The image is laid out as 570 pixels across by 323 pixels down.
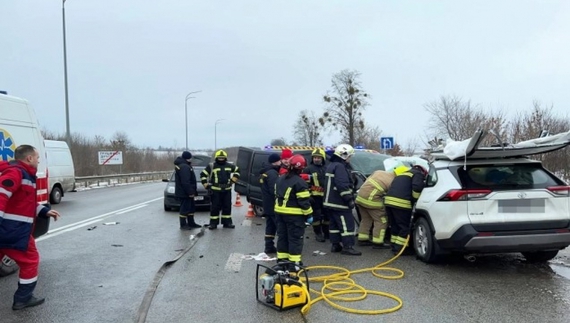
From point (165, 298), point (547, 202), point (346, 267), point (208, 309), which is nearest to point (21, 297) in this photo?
point (165, 298)

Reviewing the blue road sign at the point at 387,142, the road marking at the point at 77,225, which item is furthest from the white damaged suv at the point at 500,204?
the blue road sign at the point at 387,142

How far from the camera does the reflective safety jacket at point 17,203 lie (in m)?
4.48

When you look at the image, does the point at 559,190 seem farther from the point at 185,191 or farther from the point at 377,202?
the point at 185,191

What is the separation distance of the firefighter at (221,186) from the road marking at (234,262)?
9.01 ft

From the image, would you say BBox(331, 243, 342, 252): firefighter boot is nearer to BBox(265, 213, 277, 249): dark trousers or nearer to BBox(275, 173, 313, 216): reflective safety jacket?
BBox(265, 213, 277, 249): dark trousers

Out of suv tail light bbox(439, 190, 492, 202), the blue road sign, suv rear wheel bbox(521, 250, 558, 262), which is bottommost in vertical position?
suv rear wheel bbox(521, 250, 558, 262)

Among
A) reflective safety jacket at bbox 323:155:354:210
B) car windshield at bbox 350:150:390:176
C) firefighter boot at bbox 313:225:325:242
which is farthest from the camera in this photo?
car windshield at bbox 350:150:390:176

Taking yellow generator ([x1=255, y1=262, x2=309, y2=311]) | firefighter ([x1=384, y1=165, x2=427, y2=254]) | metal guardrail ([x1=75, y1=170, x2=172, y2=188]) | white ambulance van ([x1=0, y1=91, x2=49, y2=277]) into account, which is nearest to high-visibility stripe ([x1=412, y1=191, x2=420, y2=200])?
firefighter ([x1=384, y1=165, x2=427, y2=254])

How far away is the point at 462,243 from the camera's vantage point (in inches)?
218

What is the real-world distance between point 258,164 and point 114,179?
93.7 feet

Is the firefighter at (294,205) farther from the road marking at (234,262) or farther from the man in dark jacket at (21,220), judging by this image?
the man in dark jacket at (21,220)

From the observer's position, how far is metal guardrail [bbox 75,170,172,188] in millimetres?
27927

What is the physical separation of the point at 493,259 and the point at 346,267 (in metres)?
2.30

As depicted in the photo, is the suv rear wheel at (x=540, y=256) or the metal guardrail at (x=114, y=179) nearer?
the suv rear wheel at (x=540, y=256)
